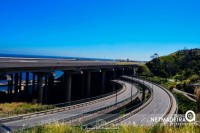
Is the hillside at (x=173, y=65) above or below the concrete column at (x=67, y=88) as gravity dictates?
above

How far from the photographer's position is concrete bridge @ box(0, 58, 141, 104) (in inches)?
2739

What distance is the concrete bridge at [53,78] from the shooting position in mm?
69562

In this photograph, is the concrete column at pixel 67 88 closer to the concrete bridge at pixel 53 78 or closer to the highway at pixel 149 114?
the concrete bridge at pixel 53 78

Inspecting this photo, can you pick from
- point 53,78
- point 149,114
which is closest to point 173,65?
point 53,78

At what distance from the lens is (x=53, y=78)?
11425 centimetres

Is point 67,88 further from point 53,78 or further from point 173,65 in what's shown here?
point 173,65

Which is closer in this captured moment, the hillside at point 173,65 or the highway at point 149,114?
the highway at point 149,114

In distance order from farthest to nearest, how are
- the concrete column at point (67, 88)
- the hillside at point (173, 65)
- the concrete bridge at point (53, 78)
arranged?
the hillside at point (173, 65)
the concrete column at point (67, 88)
the concrete bridge at point (53, 78)

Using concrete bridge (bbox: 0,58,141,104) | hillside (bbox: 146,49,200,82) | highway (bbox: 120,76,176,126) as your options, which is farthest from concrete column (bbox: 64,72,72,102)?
hillside (bbox: 146,49,200,82)

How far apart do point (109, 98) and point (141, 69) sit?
357 ft

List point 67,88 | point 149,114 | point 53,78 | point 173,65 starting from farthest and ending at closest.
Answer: point 173,65 → point 53,78 → point 67,88 → point 149,114

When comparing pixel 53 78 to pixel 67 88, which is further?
pixel 53 78

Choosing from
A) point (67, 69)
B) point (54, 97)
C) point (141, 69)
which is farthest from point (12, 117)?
point (141, 69)

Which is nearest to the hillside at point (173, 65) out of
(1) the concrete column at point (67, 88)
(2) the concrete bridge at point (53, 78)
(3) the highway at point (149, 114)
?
(2) the concrete bridge at point (53, 78)
